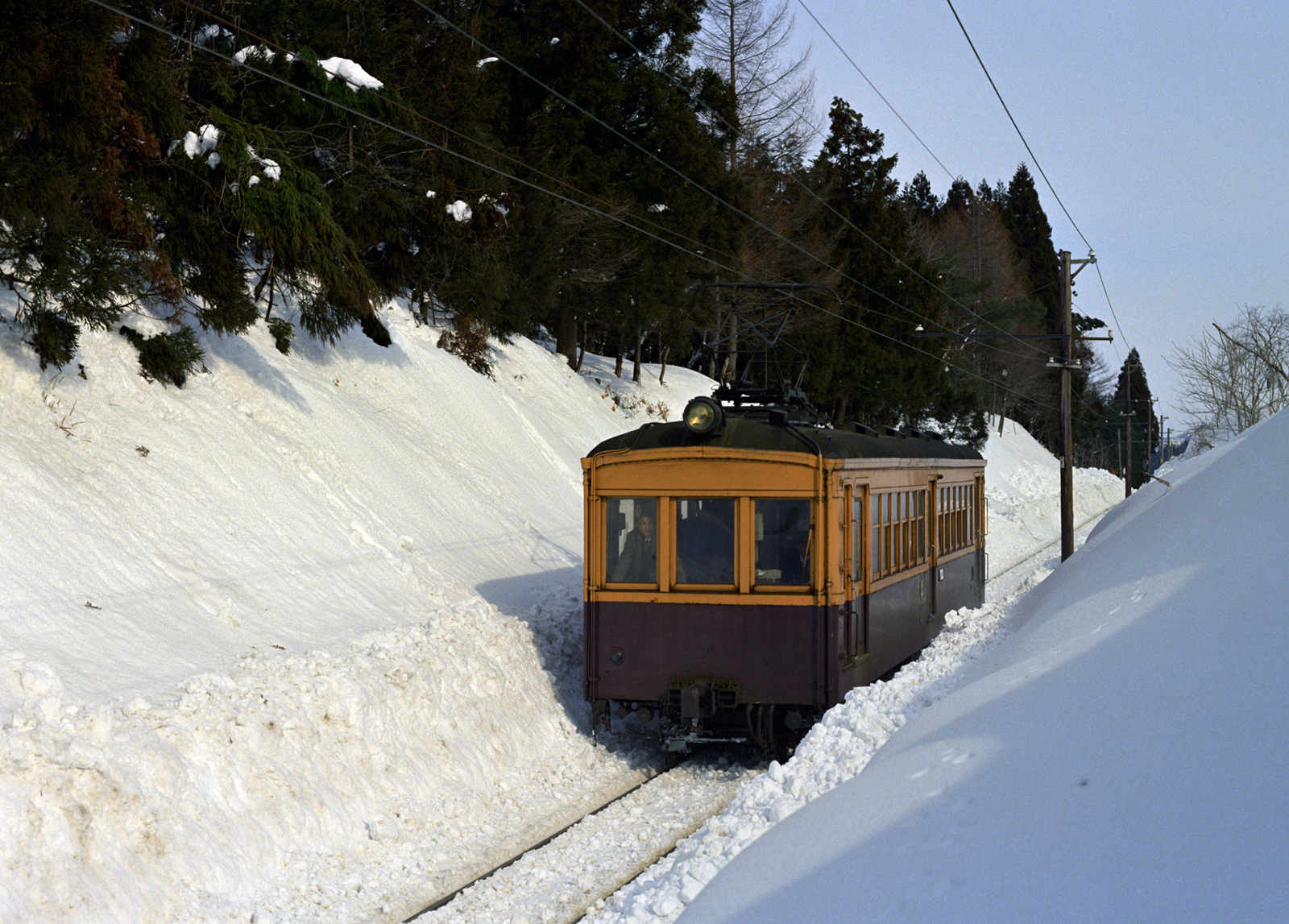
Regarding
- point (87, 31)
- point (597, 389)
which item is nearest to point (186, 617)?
point (87, 31)

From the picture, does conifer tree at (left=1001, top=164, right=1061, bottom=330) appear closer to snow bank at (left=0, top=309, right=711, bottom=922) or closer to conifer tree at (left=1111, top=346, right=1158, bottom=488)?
conifer tree at (left=1111, top=346, right=1158, bottom=488)

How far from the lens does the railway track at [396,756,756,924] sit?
7.02m

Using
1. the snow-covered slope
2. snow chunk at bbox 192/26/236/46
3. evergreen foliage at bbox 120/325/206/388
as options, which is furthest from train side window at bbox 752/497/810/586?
snow chunk at bbox 192/26/236/46

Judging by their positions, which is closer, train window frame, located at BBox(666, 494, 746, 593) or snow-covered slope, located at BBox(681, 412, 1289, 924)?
snow-covered slope, located at BBox(681, 412, 1289, 924)

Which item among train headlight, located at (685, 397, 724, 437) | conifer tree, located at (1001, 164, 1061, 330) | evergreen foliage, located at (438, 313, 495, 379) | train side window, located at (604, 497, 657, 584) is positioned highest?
conifer tree, located at (1001, 164, 1061, 330)

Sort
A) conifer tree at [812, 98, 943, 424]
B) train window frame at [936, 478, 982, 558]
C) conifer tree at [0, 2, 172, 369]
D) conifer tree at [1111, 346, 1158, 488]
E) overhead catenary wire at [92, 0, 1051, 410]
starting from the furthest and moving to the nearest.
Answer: conifer tree at [1111, 346, 1158, 488]
conifer tree at [812, 98, 943, 424]
train window frame at [936, 478, 982, 558]
overhead catenary wire at [92, 0, 1051, 410]
conifer tree at [0, 2, 172, 369]

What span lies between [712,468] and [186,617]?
15.0 feet

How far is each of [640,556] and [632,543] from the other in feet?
0.43

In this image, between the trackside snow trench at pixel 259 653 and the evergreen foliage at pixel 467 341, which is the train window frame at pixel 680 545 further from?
the evergreen foliage at pixel 467 341

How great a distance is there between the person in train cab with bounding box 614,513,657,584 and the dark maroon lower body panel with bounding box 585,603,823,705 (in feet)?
0.80

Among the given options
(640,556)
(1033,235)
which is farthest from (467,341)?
Result: (1033,235)

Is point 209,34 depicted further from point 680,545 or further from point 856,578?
point 856,578

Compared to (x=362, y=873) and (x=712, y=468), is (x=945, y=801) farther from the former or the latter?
(x=712, y=468)

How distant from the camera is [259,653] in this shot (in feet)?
31.7
